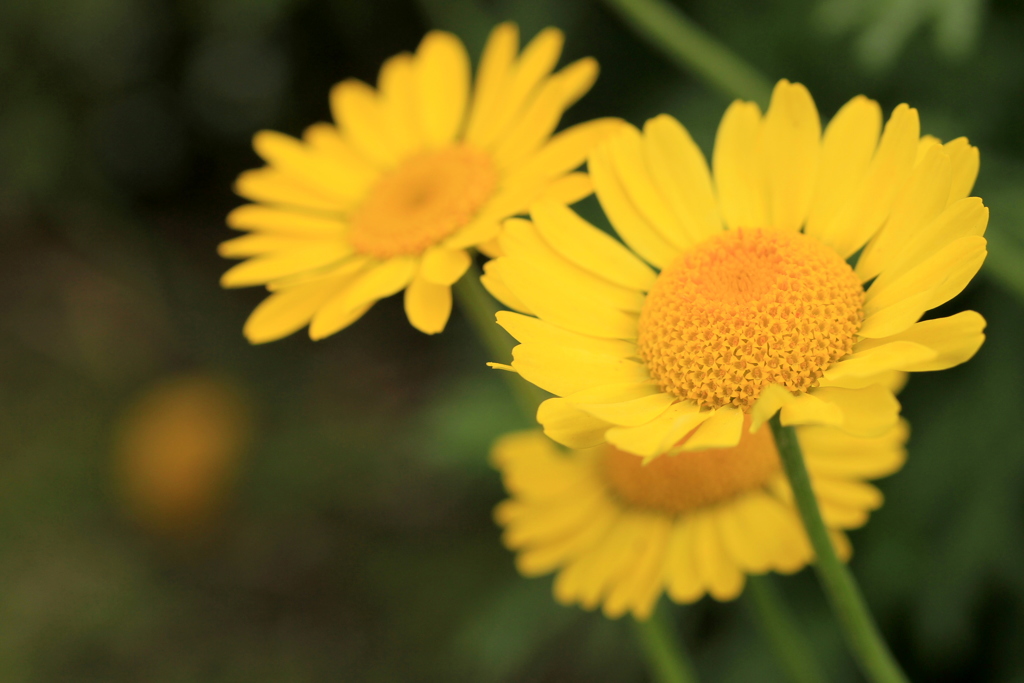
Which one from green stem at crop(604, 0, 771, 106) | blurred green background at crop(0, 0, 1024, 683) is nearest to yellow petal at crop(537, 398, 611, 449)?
green stem at crop(604, 0, 771, 106)

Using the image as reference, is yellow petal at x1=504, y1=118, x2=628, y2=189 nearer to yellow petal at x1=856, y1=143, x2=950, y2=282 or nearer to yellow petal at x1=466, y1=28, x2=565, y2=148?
yellow petal at x1=466, y1=28, x2=565, y2=148

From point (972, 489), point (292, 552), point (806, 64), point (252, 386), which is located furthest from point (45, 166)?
point (972, 489)

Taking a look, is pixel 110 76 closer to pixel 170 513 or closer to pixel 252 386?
pixel 252 386

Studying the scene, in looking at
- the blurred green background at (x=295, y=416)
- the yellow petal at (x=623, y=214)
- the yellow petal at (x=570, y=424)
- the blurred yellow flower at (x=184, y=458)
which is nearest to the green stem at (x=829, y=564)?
the yellow petal at (x=570, y=424)

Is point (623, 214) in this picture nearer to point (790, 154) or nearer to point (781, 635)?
point (790, 154)

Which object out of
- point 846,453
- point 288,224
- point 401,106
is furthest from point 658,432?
point 401,106

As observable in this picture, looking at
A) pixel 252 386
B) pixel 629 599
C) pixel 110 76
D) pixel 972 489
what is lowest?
pixel 972 489
